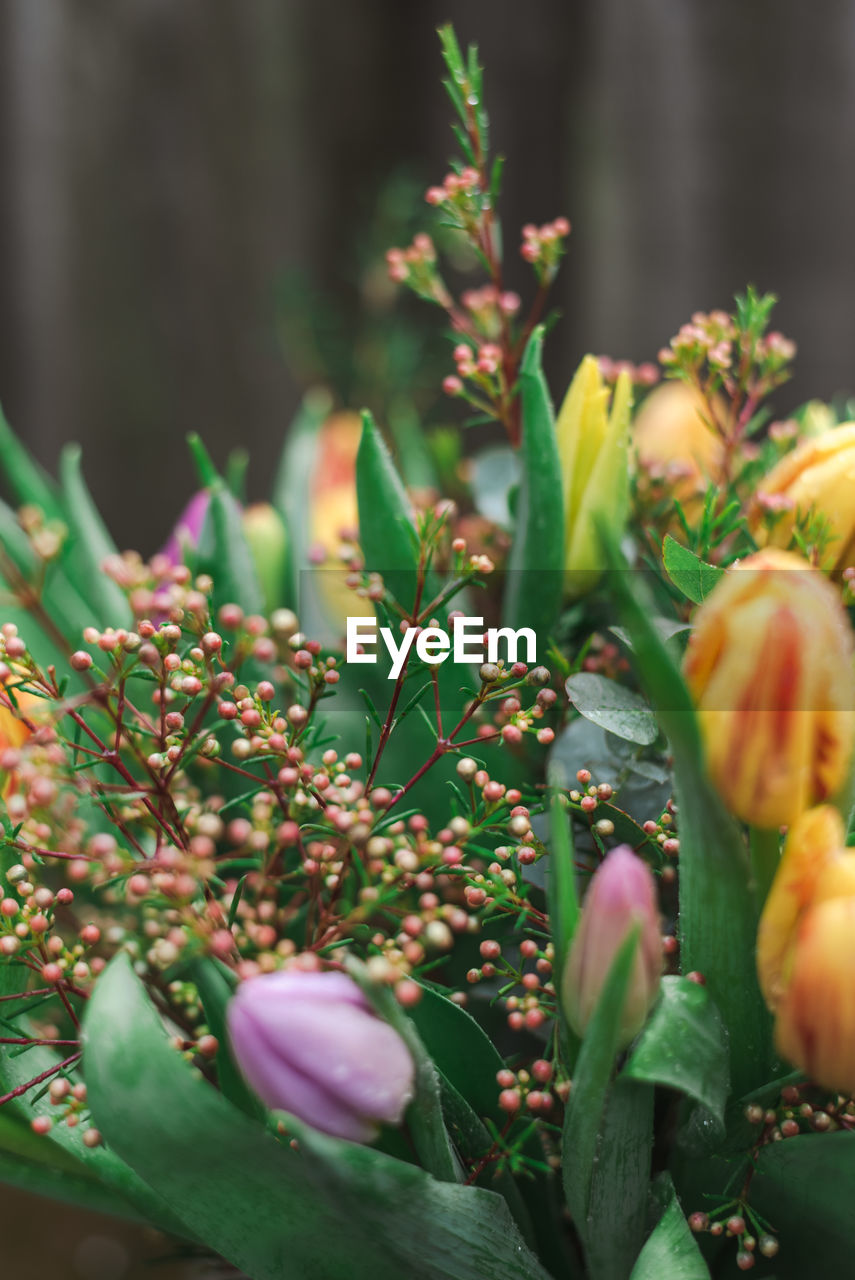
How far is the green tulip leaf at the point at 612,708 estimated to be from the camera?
0.75 feet

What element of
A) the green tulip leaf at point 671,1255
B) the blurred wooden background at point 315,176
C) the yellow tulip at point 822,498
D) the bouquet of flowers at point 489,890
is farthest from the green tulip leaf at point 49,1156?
the blurred wooden background at point 315,176

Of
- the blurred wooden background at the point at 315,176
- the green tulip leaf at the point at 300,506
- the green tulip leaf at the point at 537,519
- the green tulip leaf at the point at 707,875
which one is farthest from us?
the blurred wooden background at the point at 315,176

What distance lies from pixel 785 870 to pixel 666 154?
3.12 ft

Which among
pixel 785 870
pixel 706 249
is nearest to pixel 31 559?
pixel 785 870

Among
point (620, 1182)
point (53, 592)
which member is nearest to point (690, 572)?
point (620, 1182)

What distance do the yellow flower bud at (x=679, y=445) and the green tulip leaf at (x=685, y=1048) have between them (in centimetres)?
18

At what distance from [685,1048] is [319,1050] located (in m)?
0.07

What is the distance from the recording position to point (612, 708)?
0.23m

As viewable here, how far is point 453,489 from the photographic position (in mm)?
464

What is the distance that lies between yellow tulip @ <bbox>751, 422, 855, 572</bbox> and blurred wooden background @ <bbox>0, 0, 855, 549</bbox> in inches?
30.7

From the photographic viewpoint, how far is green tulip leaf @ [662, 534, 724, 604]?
8.8 inches

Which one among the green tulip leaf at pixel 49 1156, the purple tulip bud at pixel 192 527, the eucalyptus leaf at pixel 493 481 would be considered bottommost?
the green tulip leaf at pixel 49 1156

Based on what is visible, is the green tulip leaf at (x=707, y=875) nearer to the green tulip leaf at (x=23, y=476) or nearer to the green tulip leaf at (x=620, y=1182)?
the green tulip leaf at (x=620, y=1182)

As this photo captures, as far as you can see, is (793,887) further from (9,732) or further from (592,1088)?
(9,732)
